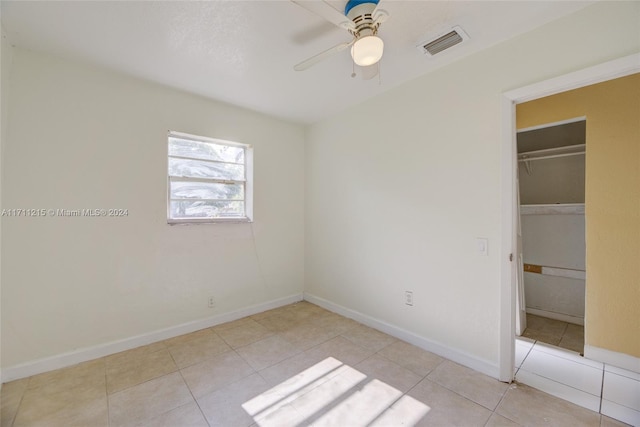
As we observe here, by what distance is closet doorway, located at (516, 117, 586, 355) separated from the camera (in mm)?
3010

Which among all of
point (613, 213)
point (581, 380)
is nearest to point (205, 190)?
point (581, 380)

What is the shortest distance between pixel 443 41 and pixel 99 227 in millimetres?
3341

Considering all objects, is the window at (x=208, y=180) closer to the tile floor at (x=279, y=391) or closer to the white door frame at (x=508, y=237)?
the tile floor at (x=279, y=391)

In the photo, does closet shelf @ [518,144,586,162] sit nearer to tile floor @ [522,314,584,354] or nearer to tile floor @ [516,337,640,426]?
tile floor @ [522,314,584,354]

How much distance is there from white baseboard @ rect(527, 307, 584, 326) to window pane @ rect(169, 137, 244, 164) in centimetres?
429

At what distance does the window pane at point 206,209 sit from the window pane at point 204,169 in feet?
1.04

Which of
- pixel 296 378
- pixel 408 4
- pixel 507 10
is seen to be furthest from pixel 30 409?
pixel 507 10

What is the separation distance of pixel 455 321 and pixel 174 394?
2334mm

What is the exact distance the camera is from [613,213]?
7.32 ft

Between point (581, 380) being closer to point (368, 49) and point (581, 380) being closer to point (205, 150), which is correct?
point (368, 49)

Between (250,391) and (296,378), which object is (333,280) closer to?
(296,378)

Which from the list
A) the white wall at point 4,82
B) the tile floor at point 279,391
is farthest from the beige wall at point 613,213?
the white wall at point 4,82

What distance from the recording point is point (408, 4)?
64.0 inches

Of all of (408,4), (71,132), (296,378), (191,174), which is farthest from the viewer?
Result: (191,174)
